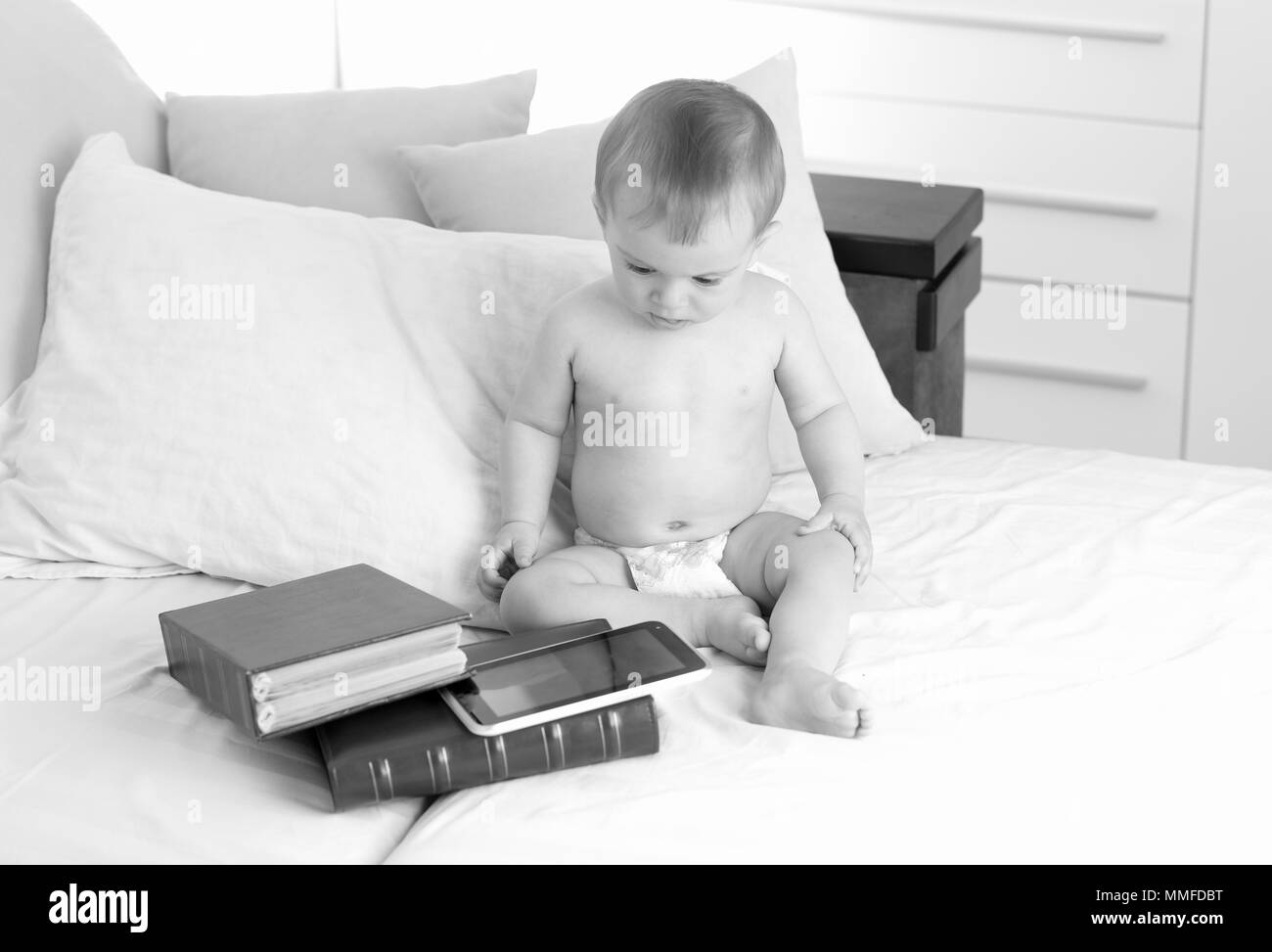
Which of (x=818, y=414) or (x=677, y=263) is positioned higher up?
(x=677, y=263)

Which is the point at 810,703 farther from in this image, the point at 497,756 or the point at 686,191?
the point at 686,191

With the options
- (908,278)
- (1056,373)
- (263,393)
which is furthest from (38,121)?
(1056,373)

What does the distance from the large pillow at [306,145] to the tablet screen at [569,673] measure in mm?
756

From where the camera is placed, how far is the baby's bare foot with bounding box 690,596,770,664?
1117 millimetres

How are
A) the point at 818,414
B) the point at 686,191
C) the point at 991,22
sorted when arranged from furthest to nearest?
the point at 991,22 → the point at 818,414 → the point at 686,191

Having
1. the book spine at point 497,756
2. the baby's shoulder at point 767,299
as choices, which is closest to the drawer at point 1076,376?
the baby's shoulder at point 767,299

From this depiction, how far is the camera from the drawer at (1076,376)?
249cm

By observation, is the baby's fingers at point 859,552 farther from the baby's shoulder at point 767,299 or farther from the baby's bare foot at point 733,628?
the baby's shoulder at point 767,299

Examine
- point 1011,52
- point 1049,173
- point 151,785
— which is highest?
point 1011,52

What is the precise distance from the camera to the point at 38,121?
1466mm

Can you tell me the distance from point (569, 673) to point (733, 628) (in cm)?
18

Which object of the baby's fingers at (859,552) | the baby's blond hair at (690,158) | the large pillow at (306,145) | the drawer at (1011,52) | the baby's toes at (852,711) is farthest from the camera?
the drawer at (1011,52)

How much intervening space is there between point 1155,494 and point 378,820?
84 centimetres

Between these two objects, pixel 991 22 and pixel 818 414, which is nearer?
pixel 818 414
